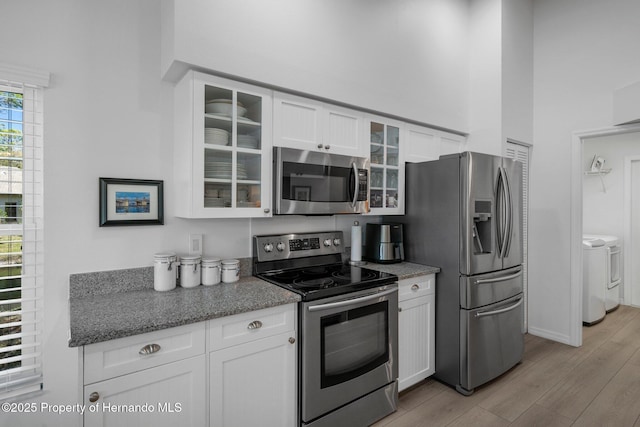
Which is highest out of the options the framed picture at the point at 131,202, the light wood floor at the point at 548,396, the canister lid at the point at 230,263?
the framed picture at the point at 131,202

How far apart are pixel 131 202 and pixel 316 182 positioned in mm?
1146

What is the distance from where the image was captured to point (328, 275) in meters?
2.32

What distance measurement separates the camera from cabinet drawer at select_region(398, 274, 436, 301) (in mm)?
2418

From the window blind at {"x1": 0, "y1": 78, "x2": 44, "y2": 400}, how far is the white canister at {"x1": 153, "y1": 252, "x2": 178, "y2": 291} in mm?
544

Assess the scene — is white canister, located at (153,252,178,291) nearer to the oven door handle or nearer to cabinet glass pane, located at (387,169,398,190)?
the oven door handle

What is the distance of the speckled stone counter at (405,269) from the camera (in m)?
2.43

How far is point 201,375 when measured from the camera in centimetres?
155

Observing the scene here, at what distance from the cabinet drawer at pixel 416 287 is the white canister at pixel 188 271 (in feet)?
4.54

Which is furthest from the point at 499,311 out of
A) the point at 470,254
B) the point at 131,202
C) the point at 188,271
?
the point at 131,202

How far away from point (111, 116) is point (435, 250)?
2412 mm

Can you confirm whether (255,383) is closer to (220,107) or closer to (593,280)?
(220,107)

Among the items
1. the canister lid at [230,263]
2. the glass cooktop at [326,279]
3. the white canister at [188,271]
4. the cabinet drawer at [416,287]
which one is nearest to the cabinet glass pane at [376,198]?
the glass cooktop at [326,279]

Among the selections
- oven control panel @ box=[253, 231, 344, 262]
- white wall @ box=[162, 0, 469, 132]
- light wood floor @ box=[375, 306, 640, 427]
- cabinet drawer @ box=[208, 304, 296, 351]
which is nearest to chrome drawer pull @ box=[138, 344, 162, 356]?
cabinet drawer @ box=[208, 304, 296, 351]

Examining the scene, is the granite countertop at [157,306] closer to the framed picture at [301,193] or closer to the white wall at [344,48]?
the framed picture at [301,193]
